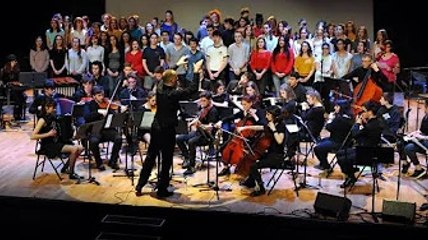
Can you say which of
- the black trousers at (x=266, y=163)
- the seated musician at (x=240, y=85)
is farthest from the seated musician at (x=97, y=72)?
the black trousers at (x=266, y=163)

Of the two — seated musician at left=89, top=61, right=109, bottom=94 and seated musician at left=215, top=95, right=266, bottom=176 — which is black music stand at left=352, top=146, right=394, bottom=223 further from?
seated musician at left=89, top=61, right=109, bottom=94

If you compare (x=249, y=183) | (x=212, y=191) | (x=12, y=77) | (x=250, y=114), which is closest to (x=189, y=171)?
(x=212, y=191)

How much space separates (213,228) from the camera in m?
7.10

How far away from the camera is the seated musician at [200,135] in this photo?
9.33m

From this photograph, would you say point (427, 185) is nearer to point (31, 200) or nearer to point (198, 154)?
point (198, 154)

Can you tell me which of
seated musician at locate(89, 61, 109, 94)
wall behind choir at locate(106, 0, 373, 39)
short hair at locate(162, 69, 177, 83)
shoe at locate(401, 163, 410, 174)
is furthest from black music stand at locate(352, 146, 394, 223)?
wall behind choir at locate(106, 0, 373, 39)

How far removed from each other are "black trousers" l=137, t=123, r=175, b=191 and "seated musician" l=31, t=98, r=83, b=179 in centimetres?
128

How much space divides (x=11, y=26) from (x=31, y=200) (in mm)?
9935

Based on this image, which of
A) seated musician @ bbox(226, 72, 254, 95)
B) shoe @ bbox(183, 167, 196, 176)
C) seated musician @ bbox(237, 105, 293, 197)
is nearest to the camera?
seated musician @ bbox(237, 105, 293, 197)

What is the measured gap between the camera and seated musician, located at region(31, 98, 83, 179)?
884cm

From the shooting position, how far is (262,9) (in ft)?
53.7

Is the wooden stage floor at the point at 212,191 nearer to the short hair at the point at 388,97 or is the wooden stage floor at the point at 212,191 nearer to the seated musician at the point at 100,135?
the seated musician at the point at 100,135

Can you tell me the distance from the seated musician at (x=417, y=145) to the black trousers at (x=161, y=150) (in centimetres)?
324

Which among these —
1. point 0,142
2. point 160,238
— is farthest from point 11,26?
point 160,238
